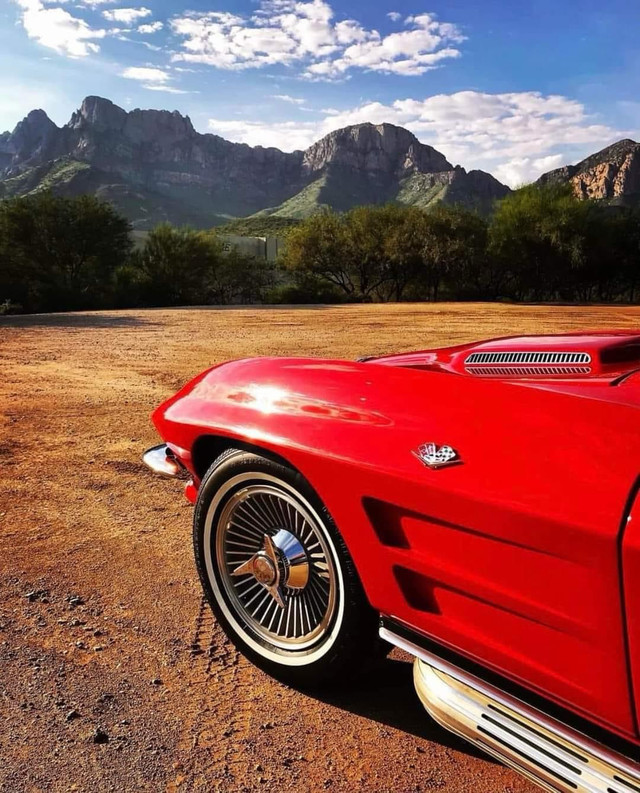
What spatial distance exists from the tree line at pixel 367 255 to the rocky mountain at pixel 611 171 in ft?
201

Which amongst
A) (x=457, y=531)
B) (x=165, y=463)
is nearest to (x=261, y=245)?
(x=165, y=463)

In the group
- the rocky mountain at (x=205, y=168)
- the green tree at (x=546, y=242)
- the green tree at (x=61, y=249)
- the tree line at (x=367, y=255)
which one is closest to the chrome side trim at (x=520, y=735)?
the green tree at (x=61, y=249)

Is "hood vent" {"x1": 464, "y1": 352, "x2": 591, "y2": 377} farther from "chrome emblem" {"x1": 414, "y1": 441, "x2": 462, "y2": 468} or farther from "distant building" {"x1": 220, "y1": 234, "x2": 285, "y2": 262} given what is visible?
"distant building" {"x1": 220, "y1": 234, "x2": 285, "y2": 262}

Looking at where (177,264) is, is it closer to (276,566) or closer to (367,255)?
(367,255)

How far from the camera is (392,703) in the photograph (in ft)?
6.78

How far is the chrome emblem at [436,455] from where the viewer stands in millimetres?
1526

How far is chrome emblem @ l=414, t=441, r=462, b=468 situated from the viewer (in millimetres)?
1526

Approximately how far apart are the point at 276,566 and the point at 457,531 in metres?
0.83

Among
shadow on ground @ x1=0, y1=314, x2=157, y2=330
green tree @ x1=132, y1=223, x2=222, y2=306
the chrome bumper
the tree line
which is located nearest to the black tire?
the chrome bumper

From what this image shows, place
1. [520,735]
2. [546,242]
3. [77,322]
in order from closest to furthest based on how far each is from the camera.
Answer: [520,735] → [77,322] → [546,242]

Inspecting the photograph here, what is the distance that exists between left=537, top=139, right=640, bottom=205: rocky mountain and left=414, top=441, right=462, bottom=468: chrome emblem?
102m

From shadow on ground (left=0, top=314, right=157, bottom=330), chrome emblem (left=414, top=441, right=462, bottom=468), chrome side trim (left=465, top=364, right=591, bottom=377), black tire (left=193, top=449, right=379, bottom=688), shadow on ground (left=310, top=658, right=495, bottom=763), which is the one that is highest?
chrome side trim (left=465, top=364, right=591, bottom=377)

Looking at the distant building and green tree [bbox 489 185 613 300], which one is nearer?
green tree [bbox 489 185 613 300]

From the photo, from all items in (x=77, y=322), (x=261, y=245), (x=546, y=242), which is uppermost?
(x=261, y=245)
